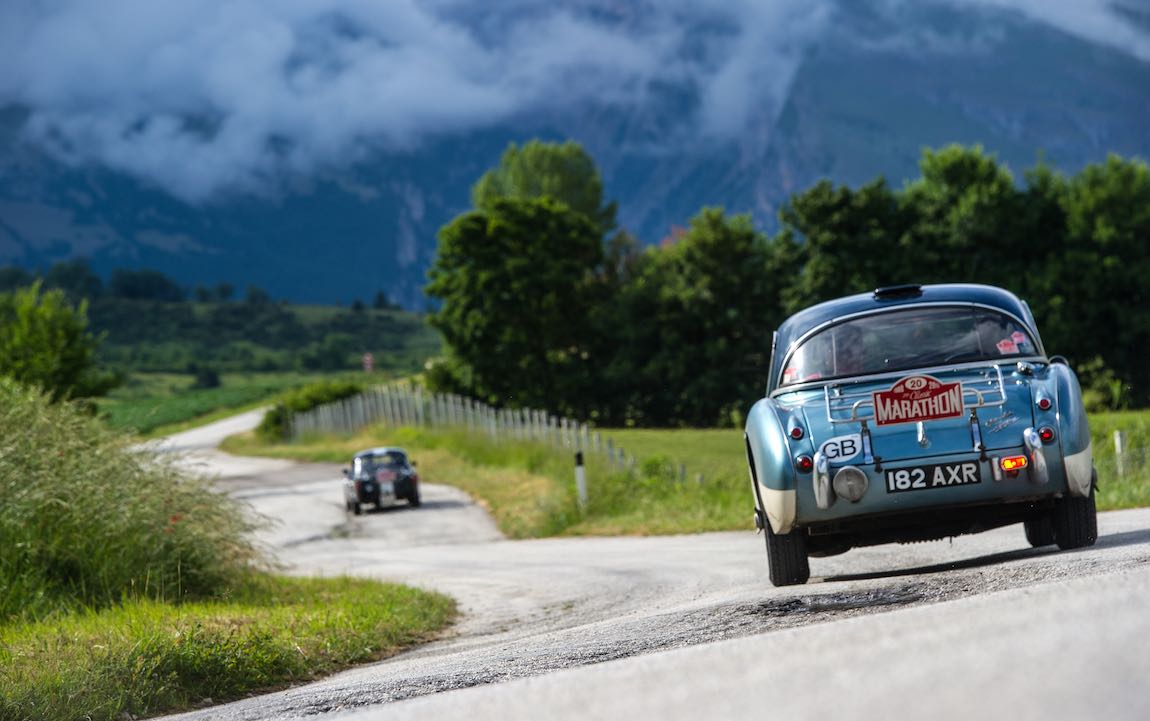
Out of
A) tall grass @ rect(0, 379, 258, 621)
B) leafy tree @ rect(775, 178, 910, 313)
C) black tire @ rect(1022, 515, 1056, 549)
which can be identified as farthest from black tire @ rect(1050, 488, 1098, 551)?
leafy tree @ rect(775, 178, 910, 313)

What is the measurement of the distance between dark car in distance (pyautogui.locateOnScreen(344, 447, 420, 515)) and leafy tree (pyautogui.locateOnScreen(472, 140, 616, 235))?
7648 centimetres

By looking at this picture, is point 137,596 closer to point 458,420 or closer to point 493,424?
point 493,424

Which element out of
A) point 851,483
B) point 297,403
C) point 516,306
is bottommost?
point 851,483

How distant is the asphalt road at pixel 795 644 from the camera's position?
3822 mm

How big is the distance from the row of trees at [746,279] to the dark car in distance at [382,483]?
25.3 m

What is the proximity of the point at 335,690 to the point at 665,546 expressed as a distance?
33.1ft

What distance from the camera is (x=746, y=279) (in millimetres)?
60750

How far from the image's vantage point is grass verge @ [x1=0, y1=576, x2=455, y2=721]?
7.54 m

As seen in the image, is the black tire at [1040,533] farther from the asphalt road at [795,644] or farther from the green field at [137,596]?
the green field at [137,596]

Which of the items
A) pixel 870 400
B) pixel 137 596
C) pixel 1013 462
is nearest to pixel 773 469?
pixel 870 400

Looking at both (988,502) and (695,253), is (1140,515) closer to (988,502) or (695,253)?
(988,502)

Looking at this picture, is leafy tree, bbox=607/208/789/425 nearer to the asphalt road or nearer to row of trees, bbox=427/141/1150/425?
row of trees, bbox=427/141/1150/425

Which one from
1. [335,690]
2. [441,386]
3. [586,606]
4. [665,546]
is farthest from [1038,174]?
[335,690]

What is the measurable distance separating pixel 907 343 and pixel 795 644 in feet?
14.9
